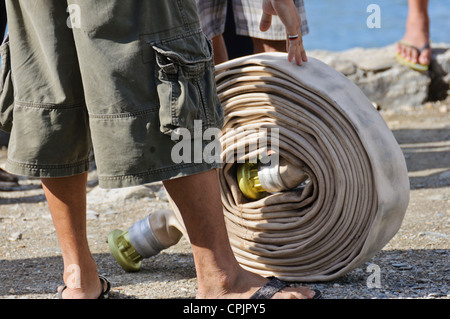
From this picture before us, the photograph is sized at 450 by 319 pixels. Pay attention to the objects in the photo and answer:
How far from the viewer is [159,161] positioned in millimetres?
1967

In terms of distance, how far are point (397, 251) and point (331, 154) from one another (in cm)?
74

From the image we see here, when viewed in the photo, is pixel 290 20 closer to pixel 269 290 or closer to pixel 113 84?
pixel 113 84

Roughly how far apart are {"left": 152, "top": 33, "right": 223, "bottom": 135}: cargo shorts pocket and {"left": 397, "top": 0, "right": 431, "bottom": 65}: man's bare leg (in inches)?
170

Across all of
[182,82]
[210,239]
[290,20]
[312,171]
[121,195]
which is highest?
[290,20]

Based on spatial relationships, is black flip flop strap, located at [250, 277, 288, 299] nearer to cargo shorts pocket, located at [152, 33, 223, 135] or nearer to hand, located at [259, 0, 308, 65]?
cargo shorts pocket, located at [152, 33, 223, 135]

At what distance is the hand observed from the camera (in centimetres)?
229

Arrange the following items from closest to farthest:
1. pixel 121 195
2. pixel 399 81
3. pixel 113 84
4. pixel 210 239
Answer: pixel 113 84
pixel 210 239
pixel 121 195
pixel 399 81

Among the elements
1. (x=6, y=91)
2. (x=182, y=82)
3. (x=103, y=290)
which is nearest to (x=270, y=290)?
(x=103, y=290)

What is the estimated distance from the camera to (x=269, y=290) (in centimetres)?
218

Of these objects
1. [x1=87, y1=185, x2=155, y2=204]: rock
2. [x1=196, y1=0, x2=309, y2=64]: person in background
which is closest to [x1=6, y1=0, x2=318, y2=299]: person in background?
[x1=196, y1=0, x2=309, y2=64]: person in background

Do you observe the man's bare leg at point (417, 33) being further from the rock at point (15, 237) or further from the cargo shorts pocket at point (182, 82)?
the cargo shorts pocket at point (182, 82)

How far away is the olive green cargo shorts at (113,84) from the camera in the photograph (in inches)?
75.3

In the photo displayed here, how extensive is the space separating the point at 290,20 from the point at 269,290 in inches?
35.4
